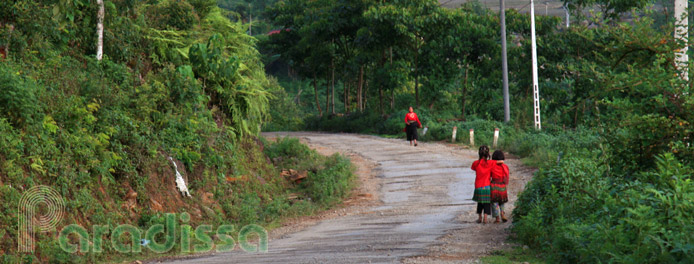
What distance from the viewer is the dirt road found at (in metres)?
10.1

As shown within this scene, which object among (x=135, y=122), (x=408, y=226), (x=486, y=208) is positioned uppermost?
(x=135, y=122)

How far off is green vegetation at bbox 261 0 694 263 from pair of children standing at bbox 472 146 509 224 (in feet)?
2.70

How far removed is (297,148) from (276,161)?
160 centimetres

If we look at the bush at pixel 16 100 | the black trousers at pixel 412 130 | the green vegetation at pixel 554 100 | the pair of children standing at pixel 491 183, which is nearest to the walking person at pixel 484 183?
the pair of children standing at pixel 491 183

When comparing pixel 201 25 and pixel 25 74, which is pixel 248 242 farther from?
pixel 201 25

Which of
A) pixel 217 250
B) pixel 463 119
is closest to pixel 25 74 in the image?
pixel 217 250

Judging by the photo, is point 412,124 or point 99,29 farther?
point 412,124

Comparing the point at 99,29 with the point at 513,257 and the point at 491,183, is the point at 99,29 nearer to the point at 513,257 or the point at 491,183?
the point at 491,183

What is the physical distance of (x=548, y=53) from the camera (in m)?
38.4

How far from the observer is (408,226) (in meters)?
13.7

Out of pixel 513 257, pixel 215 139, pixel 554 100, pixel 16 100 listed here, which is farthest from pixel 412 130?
pixel 513 257

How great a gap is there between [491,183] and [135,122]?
6.70 metres

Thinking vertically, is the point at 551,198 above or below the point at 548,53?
below

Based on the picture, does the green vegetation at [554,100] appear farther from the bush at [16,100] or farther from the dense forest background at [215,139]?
the bush at [16,100]
